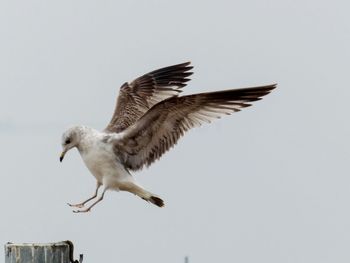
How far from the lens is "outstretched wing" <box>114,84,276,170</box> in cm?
915

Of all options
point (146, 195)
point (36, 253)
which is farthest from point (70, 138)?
point (36, 253)

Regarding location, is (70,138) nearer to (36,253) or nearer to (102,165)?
(102,165)

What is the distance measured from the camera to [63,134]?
9.41 meters

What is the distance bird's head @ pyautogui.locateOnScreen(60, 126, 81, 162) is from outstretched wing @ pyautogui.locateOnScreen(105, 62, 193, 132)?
164 centimetres

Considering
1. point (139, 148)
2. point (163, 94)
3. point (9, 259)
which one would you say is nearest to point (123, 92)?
point (163, 94)

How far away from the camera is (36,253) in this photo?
568 cm

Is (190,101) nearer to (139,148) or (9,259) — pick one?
(139,148)

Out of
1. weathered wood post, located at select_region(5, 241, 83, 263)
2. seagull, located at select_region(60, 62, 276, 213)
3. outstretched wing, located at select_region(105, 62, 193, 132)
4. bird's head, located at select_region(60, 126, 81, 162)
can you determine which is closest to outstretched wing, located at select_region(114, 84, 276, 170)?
seagull, located at select_region(60, 62, 276, 213)

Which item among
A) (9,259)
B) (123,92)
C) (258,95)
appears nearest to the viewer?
(9,259)

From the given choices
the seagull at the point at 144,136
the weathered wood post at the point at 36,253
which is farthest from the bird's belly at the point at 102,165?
the weathered wood post at the point at 36,253

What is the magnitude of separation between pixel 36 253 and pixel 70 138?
376cm

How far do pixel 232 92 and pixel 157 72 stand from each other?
2893mm

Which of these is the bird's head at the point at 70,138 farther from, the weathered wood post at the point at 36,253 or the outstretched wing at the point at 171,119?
the weathered wood post at the point at 36,253

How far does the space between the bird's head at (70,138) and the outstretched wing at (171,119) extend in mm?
397
